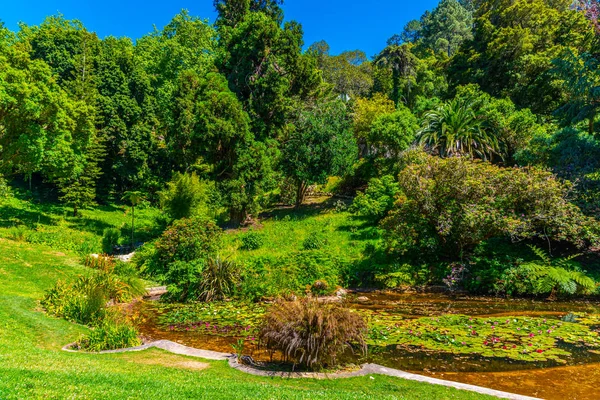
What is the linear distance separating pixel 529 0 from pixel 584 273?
35.9m

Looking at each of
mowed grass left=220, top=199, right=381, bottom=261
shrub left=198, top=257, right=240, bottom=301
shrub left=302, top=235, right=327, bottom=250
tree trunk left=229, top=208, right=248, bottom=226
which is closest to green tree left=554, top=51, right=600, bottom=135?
mowed grass left=220, top=199, right=381, bottom=261

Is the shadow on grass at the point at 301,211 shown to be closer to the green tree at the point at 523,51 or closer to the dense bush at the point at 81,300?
the dense bush at the point at 81,300

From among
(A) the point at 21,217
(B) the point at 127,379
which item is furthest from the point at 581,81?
(A) the point at 21,217

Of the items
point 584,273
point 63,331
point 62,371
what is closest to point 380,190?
point 584,273

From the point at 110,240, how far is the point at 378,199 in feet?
52.3

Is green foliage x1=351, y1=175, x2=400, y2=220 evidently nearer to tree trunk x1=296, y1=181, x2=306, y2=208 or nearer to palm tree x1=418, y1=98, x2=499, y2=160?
palm tree x1=418, y1=98, x2=499, y2=160

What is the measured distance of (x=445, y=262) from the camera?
1667cm

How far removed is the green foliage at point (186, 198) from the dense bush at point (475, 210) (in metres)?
10.4

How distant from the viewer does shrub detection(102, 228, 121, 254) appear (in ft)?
72.0

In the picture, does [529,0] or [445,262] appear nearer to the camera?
[445,262]

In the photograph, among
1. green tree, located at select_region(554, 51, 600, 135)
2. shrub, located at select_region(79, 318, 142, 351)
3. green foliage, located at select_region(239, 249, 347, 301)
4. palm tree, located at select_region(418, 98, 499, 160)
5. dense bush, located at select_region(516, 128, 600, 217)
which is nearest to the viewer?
shrub, located at select_region(79, 318, 142, 351)

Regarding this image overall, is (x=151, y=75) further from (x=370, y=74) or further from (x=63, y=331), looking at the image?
(x=63, y=331)

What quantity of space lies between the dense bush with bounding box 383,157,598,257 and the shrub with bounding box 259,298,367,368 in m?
9.67

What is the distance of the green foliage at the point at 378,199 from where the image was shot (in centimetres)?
2178
